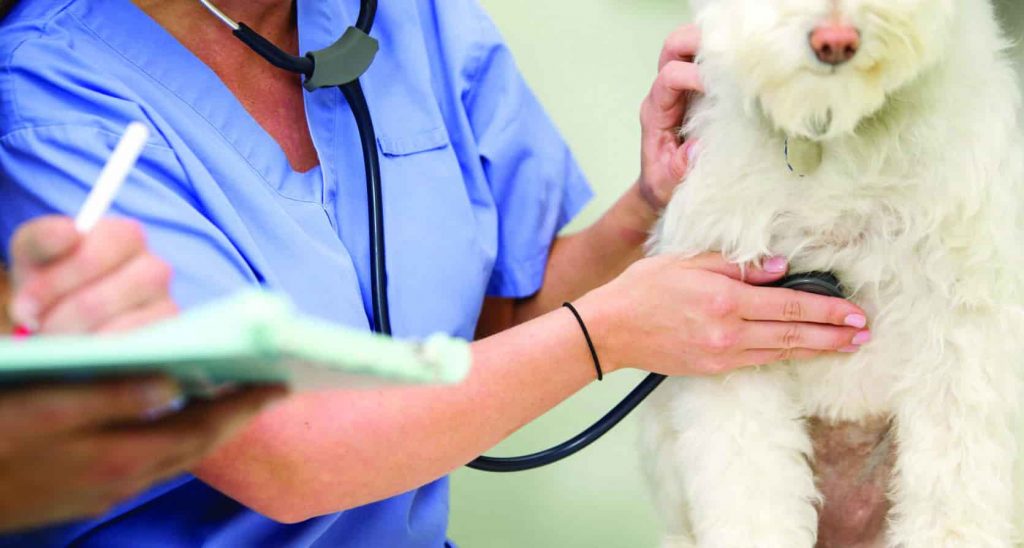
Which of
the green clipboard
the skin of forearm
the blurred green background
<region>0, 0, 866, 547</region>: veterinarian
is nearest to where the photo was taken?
the green clipboard

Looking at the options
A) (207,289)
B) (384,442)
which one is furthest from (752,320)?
(207,289)

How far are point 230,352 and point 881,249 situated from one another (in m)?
0.66

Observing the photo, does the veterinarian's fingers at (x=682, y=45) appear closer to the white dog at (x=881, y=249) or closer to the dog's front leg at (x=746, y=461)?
the white dog at (x=881, y=249)

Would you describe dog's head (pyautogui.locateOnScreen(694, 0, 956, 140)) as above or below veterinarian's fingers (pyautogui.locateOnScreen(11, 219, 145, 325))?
below

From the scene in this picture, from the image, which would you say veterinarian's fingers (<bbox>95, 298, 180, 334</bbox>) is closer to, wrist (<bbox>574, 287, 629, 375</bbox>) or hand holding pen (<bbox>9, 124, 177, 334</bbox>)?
hand holding pen (<bbox>9, 124, 177, 334</bbox>)

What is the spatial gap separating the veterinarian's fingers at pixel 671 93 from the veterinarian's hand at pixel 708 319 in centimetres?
14

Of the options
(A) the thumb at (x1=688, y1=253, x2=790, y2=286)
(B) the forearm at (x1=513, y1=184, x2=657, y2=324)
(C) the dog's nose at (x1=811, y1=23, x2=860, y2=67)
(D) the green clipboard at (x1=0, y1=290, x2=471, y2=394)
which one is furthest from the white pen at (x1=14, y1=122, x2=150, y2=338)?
(B) the forearm at (x1=513, y1=184, x2=657, y2=324)

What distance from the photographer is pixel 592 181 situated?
56.1 inches

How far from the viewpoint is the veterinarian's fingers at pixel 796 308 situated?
33.4 inches

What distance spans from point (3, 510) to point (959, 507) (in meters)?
0.71

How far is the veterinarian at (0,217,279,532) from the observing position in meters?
0.34

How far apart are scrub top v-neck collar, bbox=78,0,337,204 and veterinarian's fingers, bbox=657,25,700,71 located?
34 centimetres

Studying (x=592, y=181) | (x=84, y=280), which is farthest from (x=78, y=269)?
(x=592, y=181)

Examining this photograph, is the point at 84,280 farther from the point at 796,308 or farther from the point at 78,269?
the point at 796,308
